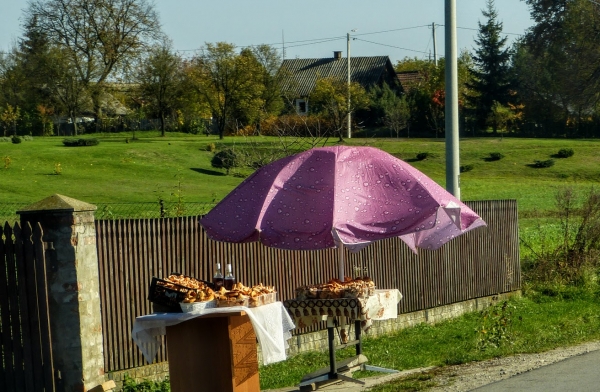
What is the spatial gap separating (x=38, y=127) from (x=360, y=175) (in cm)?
6419

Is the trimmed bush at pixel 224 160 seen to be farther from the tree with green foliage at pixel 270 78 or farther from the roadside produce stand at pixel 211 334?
the roadside produce stand at pixel 211 334

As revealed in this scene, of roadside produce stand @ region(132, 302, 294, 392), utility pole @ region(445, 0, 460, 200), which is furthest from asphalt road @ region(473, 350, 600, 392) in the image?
utility pole @ region(445, 0, 460, 200)

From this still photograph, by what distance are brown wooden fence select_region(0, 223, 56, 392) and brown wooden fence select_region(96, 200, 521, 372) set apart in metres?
1.65

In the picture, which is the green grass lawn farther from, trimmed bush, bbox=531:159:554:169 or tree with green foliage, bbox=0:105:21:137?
tree with green foliage, bbox=0:105:21:137

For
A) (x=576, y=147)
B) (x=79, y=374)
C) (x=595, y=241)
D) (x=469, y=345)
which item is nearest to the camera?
(x=79, y=374)

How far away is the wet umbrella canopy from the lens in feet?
29.9

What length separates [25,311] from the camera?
8742 millimetres

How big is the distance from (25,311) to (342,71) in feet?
254

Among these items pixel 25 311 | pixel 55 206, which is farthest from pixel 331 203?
pixel 25 311

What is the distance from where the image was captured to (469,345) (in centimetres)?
1277

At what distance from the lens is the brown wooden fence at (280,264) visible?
10641mm

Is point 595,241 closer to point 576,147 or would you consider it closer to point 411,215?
point 411,215

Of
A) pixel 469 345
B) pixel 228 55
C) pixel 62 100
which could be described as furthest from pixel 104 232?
pixel 62 100

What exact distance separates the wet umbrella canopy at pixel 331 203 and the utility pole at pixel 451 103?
4.61m
